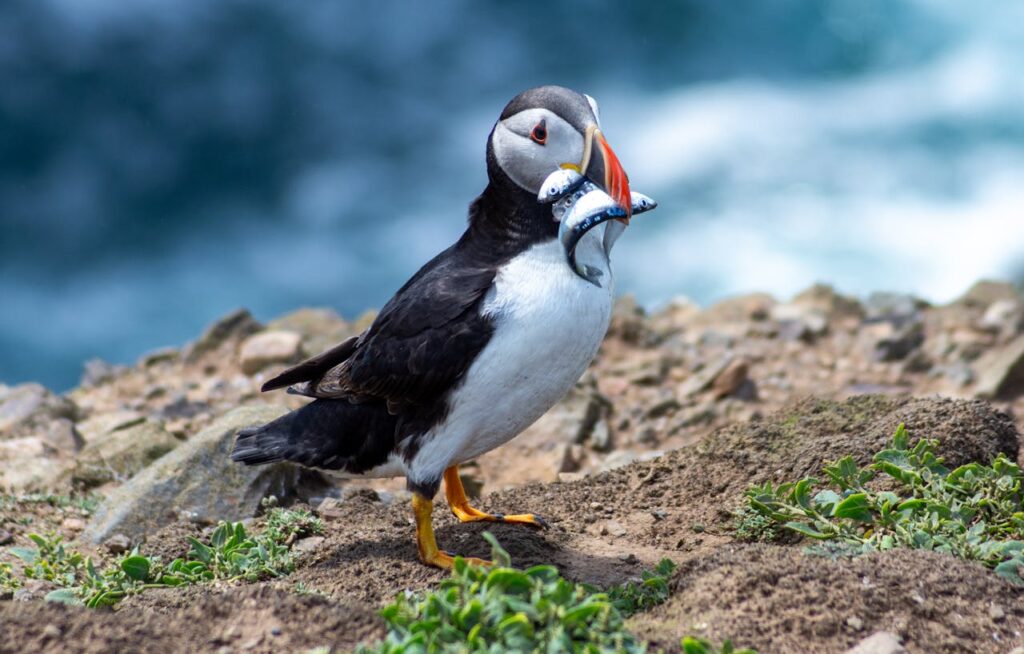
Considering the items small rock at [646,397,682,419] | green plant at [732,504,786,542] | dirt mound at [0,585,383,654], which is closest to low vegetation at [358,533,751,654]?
dirt mound at [0,585,383,654]

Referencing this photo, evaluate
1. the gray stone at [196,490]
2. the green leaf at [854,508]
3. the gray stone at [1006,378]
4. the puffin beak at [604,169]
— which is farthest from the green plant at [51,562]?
the gray stone at [1006,378]

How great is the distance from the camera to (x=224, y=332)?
1160cm

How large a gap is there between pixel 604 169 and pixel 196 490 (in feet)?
11.0

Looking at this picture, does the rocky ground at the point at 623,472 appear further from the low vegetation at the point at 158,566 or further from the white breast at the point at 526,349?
the white breast at the point at 526,349

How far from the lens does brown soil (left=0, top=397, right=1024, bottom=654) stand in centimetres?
383

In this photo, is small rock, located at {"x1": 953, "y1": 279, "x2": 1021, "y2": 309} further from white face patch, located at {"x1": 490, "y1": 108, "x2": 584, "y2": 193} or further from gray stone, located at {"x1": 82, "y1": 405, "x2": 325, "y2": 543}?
white face patch, located at {"x1": 490, "y1": 108, "x2": 584, "y2": 193}

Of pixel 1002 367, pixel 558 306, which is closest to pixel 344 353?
pixel 558 306

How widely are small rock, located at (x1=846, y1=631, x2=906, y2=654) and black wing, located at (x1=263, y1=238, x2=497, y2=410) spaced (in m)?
1.98

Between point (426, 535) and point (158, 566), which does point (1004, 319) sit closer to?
Answer: point (426, 535)

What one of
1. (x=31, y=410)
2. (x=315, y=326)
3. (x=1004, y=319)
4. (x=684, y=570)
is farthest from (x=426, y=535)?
(x=1004, y=319)

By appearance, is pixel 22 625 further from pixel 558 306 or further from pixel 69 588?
pixel 558 306

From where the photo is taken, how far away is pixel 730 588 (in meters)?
4.20

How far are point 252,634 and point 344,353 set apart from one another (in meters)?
2.06

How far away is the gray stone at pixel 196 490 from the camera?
647 centimetres
